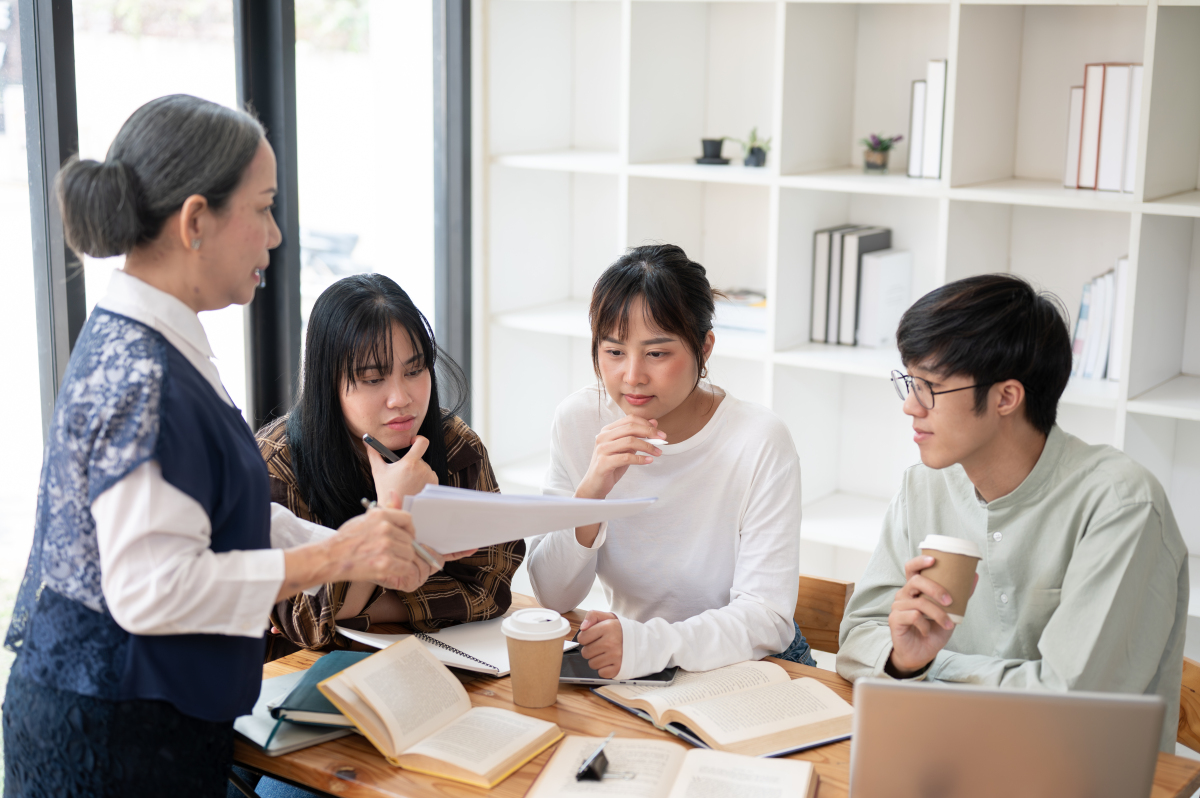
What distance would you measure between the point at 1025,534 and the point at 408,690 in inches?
36.1

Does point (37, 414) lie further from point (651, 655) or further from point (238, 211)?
point (651, 655)

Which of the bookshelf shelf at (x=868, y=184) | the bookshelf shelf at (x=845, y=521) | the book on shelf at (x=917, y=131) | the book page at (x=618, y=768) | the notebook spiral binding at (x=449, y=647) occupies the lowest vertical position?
the bookshelf shelf at (x=845, y=521)

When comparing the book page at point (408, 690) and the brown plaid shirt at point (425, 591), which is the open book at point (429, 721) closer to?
the book page at point (408, 690)

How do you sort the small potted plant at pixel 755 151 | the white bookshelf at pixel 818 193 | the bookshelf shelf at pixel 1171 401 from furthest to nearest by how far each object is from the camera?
the small potted plant at pixel 755 151 → the white bookshelf at pixel 818 193 → the bookshelf shelf at pixel 1171 401

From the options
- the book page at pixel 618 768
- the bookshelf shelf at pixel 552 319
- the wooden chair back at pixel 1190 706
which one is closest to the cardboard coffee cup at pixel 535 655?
the book page at pixel 618 768

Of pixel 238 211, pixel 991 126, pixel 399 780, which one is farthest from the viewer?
pixel 991 126

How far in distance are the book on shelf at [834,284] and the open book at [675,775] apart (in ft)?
5.89

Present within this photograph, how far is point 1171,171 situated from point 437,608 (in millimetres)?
1929

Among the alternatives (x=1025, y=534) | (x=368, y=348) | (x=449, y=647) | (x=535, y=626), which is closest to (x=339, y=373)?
(x=368, y=348)

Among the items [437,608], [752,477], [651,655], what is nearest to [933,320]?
[752,477]

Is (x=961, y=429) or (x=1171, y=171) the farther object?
(x=1171, y=171)

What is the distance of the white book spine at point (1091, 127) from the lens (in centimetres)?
252

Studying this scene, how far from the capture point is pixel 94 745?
3.97ft

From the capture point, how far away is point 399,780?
1.34m
